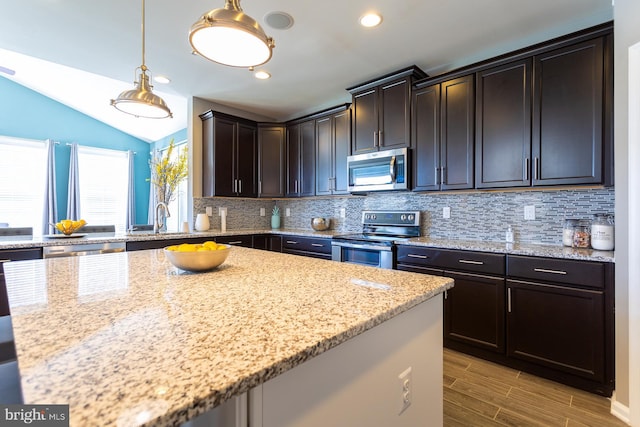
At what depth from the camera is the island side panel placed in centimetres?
65

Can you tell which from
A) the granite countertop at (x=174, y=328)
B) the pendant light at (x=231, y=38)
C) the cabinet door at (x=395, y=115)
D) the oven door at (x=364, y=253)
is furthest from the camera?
the cabinet door at (x=395, y=115)

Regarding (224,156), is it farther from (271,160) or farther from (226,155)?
(271,160)

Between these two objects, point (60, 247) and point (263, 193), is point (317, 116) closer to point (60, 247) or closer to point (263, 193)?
point (263, 193)

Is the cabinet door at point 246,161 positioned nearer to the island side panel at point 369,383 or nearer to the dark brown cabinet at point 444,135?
the dark brown cabinet at point 444,135

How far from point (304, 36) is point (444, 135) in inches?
59.5

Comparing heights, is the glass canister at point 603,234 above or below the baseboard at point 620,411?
above

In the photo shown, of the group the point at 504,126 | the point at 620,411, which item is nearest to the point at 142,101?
the point at 504,126

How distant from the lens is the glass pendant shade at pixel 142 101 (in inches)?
69.8

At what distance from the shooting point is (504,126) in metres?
2.47

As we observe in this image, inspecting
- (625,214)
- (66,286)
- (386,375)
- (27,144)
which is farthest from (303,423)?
(27,144)

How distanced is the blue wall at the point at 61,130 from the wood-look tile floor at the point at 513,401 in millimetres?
5894

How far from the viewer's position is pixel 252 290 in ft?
3.50

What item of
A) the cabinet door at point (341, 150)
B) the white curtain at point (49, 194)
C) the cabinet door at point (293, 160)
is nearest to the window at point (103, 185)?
the white curtain at point (49, 194)

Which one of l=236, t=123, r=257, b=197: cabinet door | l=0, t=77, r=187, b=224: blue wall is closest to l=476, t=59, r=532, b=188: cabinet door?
l=236, t=123, r=257, b=197: cabinet door
